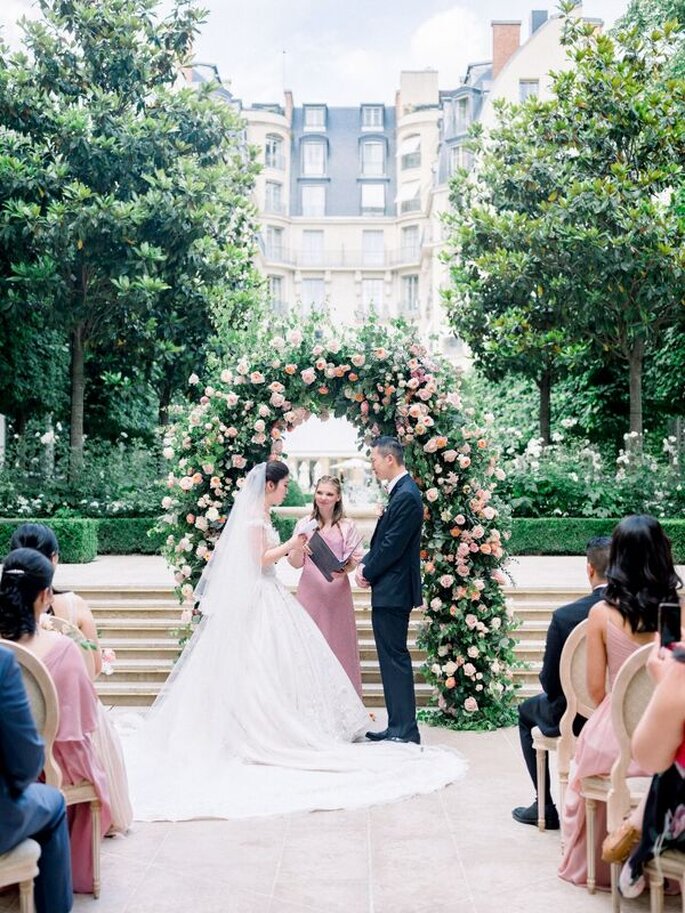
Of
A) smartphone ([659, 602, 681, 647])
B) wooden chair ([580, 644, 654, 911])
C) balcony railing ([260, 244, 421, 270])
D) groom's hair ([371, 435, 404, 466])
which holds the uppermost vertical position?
balcony railing ([260, 244, 421, 270])

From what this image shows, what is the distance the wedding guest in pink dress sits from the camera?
3992 mm

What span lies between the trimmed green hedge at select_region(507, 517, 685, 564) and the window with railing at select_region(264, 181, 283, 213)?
126ft

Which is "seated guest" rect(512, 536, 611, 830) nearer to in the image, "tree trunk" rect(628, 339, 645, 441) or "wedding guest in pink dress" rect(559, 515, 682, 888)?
"wedding guest in pink dress" rect(559, 515, 682, 888)

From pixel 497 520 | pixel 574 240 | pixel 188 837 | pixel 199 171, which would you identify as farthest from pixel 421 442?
pixel 199 171

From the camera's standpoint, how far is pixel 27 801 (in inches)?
132

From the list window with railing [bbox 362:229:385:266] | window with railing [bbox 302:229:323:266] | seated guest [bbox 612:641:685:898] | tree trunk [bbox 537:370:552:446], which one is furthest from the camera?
window with railing [bbox 362:229:385:266]

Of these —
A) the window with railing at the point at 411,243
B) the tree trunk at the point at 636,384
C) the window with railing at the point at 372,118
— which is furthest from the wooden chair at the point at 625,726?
the window with railing at the point at 372,118

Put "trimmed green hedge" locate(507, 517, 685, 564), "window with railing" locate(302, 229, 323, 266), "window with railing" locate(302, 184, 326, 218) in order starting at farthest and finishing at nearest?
1. "window with railing" locate(302, 184, 326, 218)
2. "window with railing" locate(302, 229, 323, 266)
3. "trimmed green hedge" locate(507, 517, 685, 564)

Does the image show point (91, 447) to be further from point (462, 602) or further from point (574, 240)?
point (462, 602)

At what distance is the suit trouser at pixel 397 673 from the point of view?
6617mm

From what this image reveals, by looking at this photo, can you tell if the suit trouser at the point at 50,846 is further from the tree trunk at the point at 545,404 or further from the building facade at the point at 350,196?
the building facade at the point at 350,196

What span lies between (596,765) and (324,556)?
3.35 meters

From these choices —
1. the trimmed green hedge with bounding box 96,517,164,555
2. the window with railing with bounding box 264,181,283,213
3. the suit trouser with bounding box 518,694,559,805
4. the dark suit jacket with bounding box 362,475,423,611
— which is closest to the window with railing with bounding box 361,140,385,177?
the window with railing with bounding box 264,181,283,213

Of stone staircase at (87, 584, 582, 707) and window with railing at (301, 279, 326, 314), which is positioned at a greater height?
window with railing at (301, 279, 326, 314)
